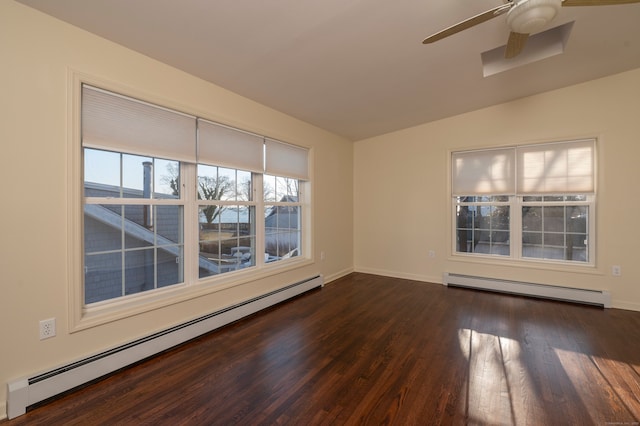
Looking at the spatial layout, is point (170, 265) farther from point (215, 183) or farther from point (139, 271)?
point (215, 183)

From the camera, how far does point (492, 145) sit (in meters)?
4.29

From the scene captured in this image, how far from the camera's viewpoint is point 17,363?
69.7 inches

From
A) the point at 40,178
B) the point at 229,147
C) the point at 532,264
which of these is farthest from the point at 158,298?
the point at 532,264

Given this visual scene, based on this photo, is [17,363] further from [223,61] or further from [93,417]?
[223,61]

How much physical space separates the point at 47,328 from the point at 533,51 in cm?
504

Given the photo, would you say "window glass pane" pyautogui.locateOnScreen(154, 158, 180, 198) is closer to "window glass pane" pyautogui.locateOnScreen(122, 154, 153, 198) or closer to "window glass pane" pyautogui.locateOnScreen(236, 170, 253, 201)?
"window glass pane" pyautogui.locateOnScreen(122, 154, 153, 198)

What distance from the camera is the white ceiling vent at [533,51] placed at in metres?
2.88

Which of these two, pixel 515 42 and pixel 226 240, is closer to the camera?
pixel 515 42

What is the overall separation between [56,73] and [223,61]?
120cm

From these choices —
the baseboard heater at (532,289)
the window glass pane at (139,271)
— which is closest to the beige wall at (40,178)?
the window glass pane at (139,271)

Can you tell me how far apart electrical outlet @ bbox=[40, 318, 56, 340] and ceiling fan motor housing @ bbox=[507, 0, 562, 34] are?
3.63 metres

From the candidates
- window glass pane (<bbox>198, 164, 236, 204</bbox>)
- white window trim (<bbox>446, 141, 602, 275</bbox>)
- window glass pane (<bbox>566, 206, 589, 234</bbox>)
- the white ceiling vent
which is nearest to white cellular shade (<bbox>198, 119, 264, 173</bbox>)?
window glass pane (<bbox>198, 164, 236, 204</bbox>)

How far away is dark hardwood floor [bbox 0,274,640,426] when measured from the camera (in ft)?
5.67

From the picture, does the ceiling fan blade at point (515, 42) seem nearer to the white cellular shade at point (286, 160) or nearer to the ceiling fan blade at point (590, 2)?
the ceiling fan blade at point (590, 2)
